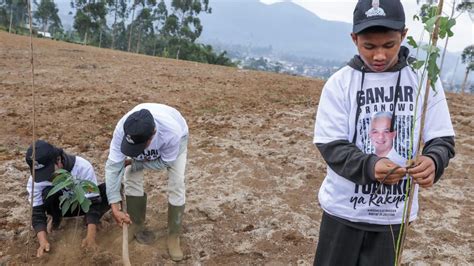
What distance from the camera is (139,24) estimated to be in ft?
103

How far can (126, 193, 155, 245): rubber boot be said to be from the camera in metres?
2.81

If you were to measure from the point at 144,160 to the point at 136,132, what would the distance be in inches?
18.4

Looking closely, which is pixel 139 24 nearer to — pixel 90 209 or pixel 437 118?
pixel 90 209

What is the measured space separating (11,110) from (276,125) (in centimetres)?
326

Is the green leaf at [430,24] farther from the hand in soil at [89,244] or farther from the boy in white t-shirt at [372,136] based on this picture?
the hand in soil at [89,244]

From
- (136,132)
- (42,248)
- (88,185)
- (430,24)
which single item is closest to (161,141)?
(136,132)

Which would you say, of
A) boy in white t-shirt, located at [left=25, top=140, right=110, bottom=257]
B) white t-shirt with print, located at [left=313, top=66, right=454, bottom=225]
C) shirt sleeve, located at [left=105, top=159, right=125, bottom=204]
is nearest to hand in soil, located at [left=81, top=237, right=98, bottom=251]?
boy in white t-shirt, located at [left=25, top=140, right=110, bottom=257]

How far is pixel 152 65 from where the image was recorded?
9.54 meters

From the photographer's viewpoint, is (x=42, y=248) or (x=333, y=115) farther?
(x=42, y=248)

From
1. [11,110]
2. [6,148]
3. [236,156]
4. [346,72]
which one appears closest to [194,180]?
[236,156]

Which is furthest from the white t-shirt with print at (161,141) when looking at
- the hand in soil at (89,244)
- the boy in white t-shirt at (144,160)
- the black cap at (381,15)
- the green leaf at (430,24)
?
the green leaf at (430,24)

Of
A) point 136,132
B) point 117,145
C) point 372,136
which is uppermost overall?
point 372,136

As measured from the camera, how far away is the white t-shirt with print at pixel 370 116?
58.0 inches

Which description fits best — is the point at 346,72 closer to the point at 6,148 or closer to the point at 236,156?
the point at 236,156
